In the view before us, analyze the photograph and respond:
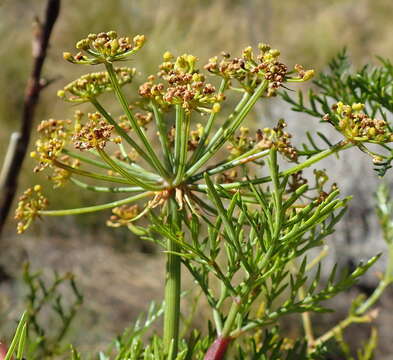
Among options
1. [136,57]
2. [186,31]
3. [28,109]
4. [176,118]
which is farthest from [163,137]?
[186,31]

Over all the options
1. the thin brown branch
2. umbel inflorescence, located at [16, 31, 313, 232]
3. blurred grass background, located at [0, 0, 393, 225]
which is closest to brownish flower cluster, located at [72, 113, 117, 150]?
umbel inflorescence, located at [16, 31, 313, 232]

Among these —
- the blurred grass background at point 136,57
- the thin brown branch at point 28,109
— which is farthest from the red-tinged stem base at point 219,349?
the blurred grass background at point 136,57

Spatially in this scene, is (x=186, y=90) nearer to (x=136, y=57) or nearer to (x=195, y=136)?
(x=195, y=136)

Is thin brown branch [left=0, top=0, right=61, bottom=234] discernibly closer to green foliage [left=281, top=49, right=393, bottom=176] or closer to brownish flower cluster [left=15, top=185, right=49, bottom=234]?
brownish flower cluster [left=15, top=185, right=49, bottom=234]

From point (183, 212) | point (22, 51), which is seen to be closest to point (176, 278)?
point (183, 212)

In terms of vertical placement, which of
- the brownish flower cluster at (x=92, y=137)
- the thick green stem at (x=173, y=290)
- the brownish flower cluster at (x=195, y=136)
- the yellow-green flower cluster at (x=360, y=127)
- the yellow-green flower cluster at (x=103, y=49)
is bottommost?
the thick green stem at (x=173, y=290)

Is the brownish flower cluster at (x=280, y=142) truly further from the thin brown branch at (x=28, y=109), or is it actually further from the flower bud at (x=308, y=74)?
the thin brown branch at (x=28, y=109)
